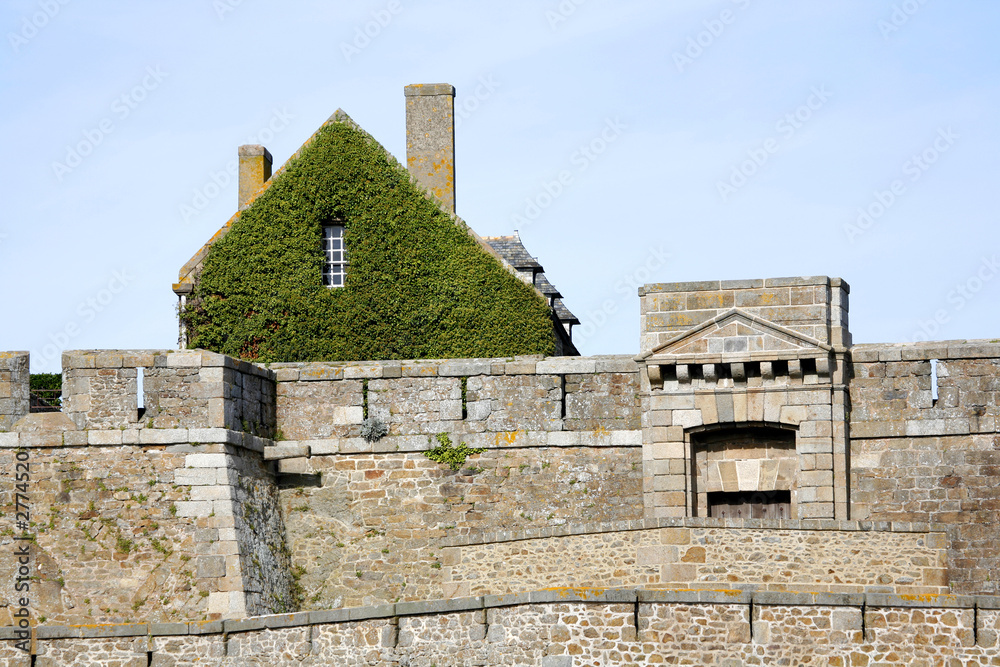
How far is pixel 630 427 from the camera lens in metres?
20.8

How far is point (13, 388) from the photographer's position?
19438 millimetres

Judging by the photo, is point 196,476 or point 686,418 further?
point 686,418

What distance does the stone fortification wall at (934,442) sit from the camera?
778 inches

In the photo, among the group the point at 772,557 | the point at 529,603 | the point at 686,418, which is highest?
the point at 686,418

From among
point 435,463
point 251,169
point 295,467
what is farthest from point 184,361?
point 251,169

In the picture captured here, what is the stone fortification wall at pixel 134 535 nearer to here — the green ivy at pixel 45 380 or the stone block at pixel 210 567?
the stone block at pixel 210 567

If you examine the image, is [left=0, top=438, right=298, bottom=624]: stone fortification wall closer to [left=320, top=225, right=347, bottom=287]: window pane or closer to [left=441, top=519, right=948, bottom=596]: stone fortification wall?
[left=441, top=519, right=948, bottom=596]: stone fortification wall

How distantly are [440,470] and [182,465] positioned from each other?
3.41 meters

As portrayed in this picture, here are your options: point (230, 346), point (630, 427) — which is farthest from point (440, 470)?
point (230, 346)

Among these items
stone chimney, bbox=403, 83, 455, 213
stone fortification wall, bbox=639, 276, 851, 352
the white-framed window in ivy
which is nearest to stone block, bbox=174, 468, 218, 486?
the white-framed window in ivy

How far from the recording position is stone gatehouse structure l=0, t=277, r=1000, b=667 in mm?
17516

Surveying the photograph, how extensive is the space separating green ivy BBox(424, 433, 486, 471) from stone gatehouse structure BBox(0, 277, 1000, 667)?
0.05m

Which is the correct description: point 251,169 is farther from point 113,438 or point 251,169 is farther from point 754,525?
point 754,525

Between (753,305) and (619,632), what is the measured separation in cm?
613
